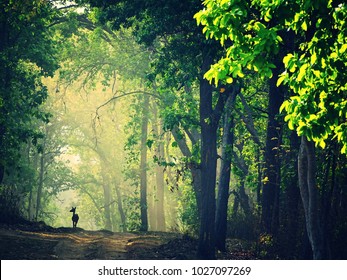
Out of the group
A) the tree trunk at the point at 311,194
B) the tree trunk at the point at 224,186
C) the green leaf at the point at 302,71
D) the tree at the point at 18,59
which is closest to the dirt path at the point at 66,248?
the tree trunk at the point at 224,186

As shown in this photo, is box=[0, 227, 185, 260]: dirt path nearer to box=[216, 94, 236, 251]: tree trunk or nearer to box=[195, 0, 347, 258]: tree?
box=[216, 94, 236, 251]: tree trunk

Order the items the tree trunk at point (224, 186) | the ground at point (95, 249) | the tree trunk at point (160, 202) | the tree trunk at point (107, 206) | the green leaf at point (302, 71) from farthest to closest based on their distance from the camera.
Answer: the tree trunk at point (107, 206) < the tree trunk at point (160, 202) < the tree trunk at point (224, 186) < the ground at point (95, 249) < the green leaf at point (302, 71)

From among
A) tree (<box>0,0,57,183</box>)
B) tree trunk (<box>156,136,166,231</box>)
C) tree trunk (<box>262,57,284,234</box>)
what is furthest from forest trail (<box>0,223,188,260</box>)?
tree trunk (<box>156,136,166,231</box>)

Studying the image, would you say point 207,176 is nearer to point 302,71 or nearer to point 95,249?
point 95,249

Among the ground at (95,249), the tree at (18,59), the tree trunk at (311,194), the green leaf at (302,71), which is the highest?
the tree at (18,59)

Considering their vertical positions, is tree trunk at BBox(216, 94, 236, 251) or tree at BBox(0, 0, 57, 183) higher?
tree at BBox(0, 0, 57, 183)

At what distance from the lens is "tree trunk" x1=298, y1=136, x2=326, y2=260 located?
823 centimetres

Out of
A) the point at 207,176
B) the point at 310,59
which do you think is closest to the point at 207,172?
the point at 207,176

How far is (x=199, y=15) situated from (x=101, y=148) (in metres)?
42.1

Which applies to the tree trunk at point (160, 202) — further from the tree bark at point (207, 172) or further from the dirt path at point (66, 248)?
the tree bark at point (207, 172)

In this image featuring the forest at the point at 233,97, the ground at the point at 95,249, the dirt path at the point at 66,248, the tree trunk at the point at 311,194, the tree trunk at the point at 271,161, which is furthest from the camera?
the tree trunk at the point at 271,161

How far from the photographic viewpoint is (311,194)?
8.27 m

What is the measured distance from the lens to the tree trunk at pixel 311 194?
27.0ft

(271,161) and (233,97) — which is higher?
(233,97)
